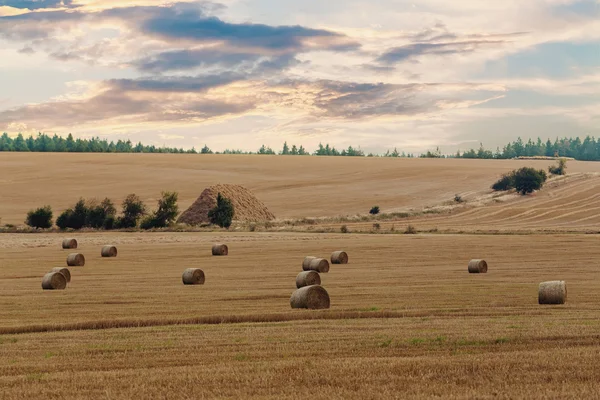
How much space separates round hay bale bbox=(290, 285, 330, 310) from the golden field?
0.60 m

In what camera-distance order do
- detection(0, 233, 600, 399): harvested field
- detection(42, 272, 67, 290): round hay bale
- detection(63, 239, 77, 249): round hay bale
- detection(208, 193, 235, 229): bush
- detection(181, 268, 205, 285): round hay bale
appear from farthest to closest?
detection(208, 193, 235, 229): bush < detection(63, 239, 77, 249): round hay bale < detection(181, 268, 205, 285): round hay bale < detection(42, 272, 67, 290): round hay bale < detection(0, 233, 600, 399): harvested field

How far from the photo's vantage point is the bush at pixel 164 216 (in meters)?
81.5

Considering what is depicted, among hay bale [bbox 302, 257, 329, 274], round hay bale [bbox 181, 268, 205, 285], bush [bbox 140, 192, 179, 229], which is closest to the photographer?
round hay bale [bbox 181, 268, 205, 285]

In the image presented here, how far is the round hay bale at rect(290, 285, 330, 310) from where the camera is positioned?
22.7 metres

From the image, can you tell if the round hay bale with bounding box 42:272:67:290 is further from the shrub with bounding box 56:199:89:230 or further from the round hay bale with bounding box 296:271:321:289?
the shrub with bounding box 56:199:89:230

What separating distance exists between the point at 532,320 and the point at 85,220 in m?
67.6

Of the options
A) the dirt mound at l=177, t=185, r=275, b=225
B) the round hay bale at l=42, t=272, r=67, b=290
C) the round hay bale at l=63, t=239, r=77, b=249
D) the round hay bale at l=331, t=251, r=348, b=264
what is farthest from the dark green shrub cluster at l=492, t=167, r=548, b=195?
the round hay bale at l=42, t=272, r=67, b=290

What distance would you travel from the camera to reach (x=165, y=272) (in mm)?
38625

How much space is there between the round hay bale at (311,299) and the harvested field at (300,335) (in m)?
0.40

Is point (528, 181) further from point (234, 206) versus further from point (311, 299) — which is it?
point (311, 299)

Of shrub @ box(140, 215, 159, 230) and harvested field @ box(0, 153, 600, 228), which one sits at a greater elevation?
harvested field @ box(0, 153, 600, 228)

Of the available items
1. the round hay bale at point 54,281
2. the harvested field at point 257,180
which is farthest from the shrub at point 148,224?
the round hay bale at point 54,281

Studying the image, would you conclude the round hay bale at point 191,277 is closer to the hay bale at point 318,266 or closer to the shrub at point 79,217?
the hay bale at point 318,266

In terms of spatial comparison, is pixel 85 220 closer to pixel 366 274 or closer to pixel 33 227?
pixel 33 227
